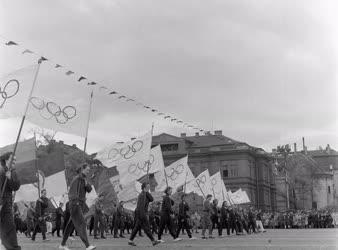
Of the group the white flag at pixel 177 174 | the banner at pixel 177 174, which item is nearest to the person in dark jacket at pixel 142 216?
the banner at pixel 177 174

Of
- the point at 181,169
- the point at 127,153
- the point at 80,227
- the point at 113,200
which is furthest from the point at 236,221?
the point at 80,227

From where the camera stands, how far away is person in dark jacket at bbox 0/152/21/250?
1066cm

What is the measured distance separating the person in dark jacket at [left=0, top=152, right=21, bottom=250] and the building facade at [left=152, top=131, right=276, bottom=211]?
3398 inches

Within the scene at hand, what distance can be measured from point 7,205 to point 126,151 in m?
13.3

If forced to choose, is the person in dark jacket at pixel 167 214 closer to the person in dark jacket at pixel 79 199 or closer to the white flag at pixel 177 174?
the person in dark jacket at pixel 79 199

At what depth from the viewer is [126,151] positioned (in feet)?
79.5

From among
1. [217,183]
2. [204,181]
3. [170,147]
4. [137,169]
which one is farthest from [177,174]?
[170,147]

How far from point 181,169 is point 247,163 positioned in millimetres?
65981

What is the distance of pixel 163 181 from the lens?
3183cm

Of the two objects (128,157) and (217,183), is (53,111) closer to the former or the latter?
(128,157)

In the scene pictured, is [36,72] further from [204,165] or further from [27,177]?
[204,165]

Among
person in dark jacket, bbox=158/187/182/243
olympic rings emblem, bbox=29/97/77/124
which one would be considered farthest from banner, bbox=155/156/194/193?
olympic rings emblem, bbox=29/97/77/124

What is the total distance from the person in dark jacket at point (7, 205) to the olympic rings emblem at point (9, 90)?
6.73ft

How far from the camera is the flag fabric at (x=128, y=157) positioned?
24.0 meters
